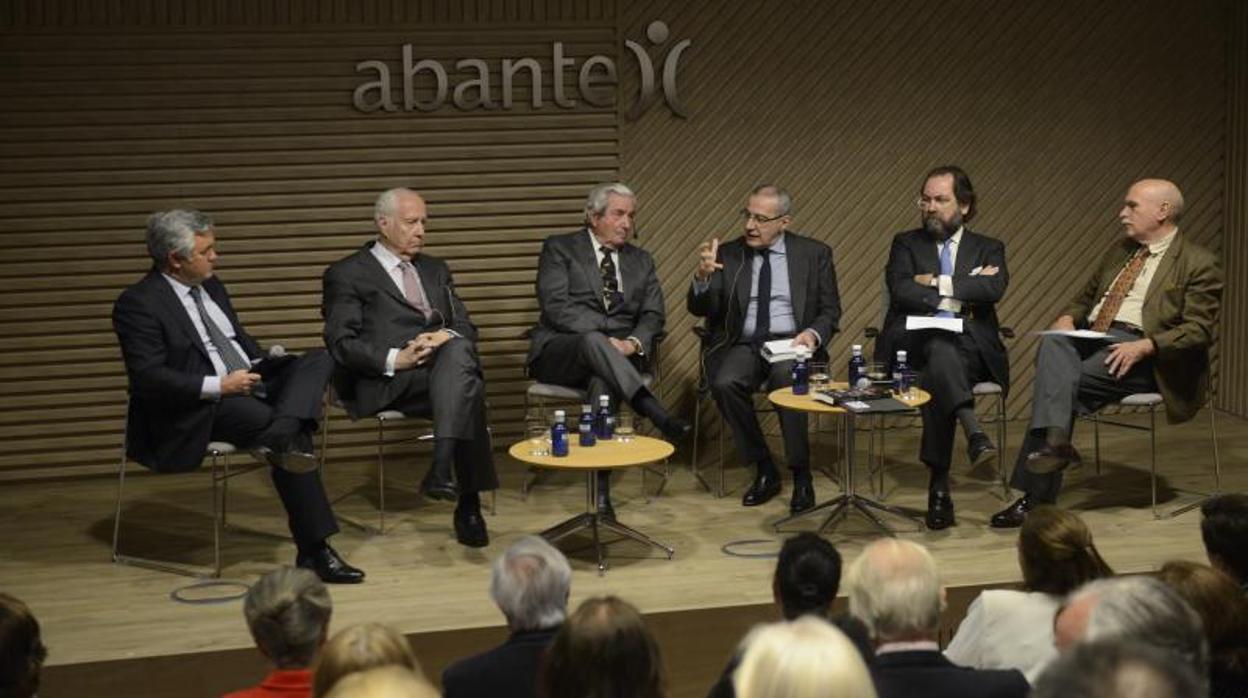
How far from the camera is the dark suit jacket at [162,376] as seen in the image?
6465 millimetres

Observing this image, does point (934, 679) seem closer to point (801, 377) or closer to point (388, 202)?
point (801, 377)

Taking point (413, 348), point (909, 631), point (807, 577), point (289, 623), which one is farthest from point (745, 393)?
point (289, 623)

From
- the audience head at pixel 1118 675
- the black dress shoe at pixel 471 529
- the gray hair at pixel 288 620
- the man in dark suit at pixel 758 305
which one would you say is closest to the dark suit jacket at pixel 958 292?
the man in dark suit at pixel 758 305

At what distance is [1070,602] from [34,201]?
19.8 feet

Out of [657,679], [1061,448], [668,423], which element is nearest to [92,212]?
[668,423]

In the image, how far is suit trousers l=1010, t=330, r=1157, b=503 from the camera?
710 cm

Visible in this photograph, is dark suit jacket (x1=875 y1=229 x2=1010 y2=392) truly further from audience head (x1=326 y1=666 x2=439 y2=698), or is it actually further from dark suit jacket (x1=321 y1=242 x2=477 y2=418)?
audience head (x1=326 y1=666 x2=439 y2=698)

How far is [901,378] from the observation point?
23.2 feet

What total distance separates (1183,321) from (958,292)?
3.14 ft

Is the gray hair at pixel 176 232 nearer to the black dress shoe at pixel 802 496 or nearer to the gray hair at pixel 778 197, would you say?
the gray hair at pixel 778 197

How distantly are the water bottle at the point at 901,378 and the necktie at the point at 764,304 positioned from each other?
85cm

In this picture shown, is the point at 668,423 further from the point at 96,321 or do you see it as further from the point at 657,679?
the point at 657,679

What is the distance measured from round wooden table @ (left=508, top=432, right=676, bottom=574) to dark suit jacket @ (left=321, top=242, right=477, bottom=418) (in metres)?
0.81

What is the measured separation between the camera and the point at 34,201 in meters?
8.02
